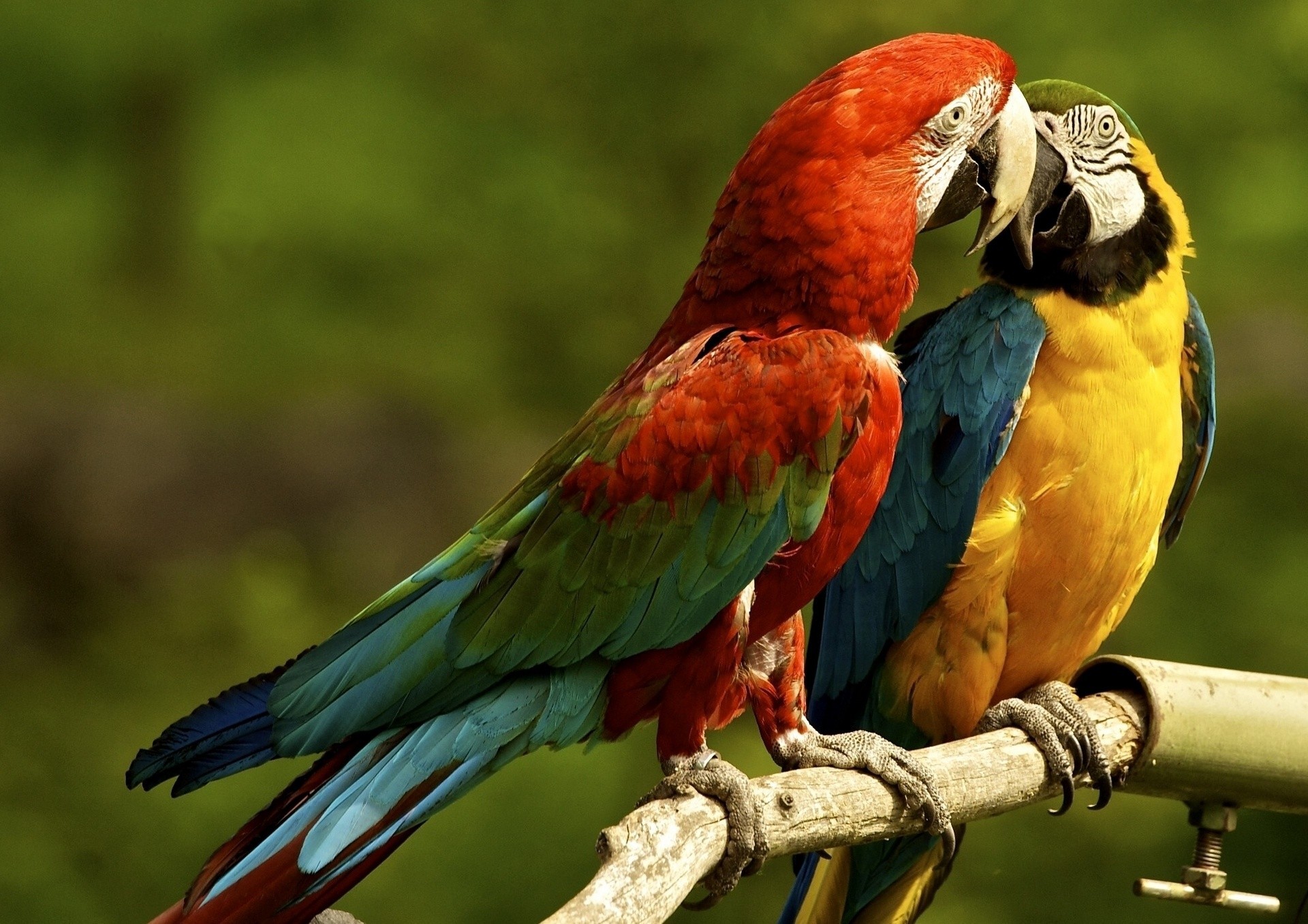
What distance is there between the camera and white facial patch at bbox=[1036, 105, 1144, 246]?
1763 millimetres

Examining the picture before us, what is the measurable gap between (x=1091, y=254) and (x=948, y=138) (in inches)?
15.9

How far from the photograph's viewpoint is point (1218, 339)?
347 centimetres

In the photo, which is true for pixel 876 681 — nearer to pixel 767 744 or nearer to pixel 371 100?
pixel 767 744

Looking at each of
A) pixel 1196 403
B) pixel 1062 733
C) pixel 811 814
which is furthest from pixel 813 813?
pixel 1196 403

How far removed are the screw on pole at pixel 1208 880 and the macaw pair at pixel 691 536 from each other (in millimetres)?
416

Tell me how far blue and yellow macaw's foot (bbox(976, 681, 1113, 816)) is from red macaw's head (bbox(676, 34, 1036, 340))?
58cm

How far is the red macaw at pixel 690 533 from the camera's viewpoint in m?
1.35

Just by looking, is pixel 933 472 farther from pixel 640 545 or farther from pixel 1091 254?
pixel 640 545

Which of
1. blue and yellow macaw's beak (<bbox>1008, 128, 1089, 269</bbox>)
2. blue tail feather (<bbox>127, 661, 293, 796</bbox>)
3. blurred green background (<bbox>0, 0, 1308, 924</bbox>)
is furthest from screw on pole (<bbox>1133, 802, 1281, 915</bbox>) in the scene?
blurred green background (<bbox>0, 0, 1308, 924</bbox>)

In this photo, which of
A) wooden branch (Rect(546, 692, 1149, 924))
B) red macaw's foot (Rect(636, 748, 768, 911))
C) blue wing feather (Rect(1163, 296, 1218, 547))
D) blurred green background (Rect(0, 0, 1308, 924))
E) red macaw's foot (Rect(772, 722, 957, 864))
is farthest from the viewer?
blurred green background (Rect(0, 0, 1308, 924))

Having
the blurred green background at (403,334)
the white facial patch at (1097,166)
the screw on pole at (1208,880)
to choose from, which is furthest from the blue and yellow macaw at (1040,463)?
the blurred green background at (403,334)

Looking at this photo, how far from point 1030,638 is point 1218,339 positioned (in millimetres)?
1947

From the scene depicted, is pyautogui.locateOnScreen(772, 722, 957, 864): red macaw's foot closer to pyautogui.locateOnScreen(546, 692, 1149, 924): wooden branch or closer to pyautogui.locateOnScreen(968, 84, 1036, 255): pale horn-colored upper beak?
pyautogui.locateOnScreen(546, 692, 1149, 924): wooden branch

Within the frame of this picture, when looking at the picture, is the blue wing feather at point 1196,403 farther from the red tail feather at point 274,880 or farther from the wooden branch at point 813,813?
the red tail feather at point 274,880
